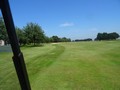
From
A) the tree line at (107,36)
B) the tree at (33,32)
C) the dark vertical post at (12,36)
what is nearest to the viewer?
the dark vertical post at (12,36)

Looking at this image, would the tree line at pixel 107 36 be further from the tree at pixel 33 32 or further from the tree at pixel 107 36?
the tree at pixel 33 32

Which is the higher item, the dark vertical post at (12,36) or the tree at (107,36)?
the dark vertical post at (12,36)

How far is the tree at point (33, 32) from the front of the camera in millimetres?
74688

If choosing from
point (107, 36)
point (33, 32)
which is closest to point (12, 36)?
point (33, 32)

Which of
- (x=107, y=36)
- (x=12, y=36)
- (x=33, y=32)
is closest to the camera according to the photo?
(x=12, y=36)

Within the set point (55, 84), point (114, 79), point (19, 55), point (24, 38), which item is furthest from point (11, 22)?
point (24, 38)

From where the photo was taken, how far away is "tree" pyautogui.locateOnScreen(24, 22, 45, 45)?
74.7m

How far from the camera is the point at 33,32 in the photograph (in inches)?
2940

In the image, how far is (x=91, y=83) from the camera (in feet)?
29.9

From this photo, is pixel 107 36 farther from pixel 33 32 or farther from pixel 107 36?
pixel 33 32

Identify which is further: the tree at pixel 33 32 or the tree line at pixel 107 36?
the tree line at pixel 107 36

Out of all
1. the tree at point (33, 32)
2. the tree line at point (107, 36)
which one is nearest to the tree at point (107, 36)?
the tree line at point (107, 36)

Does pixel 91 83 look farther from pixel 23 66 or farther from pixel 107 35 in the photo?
pixel 107 35

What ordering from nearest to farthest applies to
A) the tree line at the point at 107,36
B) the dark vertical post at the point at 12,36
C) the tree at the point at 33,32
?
the dark vertical post at the point at 12,36
the tree at the point at 33,32
the tree line at the point at 107,36
